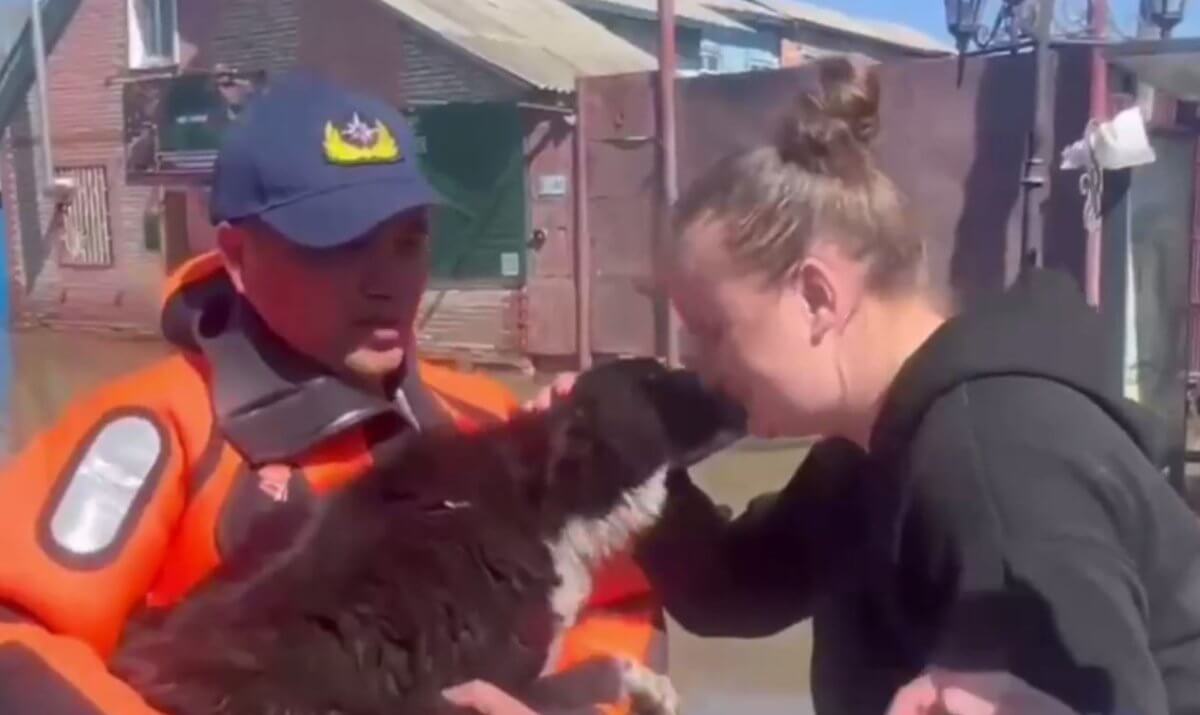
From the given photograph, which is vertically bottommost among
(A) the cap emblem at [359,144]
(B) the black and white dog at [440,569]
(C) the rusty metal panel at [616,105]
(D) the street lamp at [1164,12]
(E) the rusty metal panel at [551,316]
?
(E) the rusty metal panel at [551,316]

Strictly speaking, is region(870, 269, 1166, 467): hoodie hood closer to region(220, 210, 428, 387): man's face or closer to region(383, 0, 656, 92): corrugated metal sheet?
region(220, 210, 428, 387): man's face

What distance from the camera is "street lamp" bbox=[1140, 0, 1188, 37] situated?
591cm

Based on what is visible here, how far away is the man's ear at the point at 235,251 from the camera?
6.20ft

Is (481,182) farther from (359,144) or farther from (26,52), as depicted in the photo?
(359,144)

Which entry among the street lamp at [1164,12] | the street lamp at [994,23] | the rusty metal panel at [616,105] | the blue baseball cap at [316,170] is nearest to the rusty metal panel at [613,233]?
the rusty metal panel at [616,105]

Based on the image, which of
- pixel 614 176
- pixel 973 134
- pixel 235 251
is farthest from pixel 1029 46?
pixel 235 251

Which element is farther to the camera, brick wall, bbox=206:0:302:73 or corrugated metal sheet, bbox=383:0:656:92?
brick wall, bbox=206:0:302:73

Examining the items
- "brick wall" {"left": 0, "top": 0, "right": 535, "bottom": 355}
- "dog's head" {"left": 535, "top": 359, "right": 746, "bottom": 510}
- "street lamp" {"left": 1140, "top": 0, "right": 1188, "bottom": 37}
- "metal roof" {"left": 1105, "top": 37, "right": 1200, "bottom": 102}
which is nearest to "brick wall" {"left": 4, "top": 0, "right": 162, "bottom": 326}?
"brick wall" {"left": 0, "top": 0, "right": 535, "bottom": 355}

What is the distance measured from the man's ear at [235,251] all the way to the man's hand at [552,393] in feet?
1.36

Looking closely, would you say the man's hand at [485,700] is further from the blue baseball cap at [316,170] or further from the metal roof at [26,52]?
the metal roof at [26,52]

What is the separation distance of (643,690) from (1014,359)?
2.58 ft

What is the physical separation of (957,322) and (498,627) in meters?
0.74

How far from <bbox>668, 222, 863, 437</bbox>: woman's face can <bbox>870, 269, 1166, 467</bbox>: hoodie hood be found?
0.22 ft

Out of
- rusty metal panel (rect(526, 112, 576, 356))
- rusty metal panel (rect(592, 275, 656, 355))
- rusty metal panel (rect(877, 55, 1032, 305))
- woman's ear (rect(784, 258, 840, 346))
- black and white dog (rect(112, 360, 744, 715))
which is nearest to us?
woman's ear (rect(784, 258, 840, 346))
